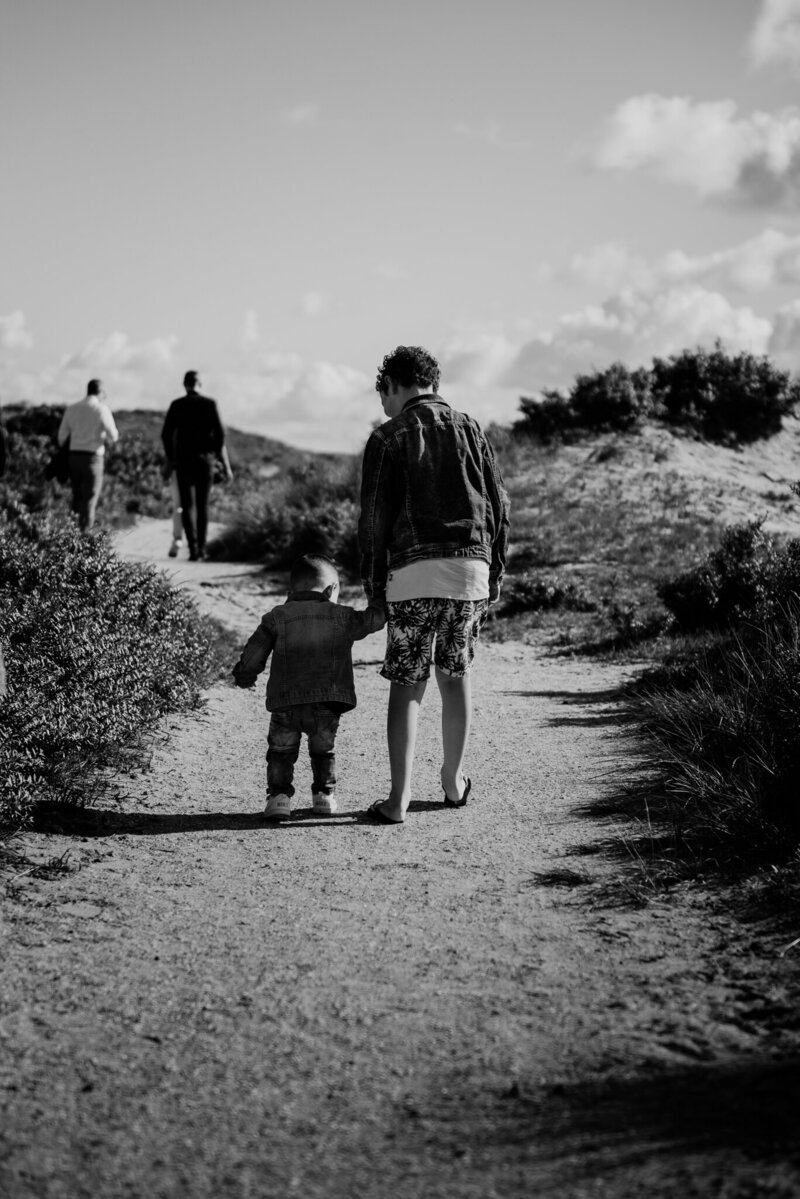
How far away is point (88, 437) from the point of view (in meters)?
15.2

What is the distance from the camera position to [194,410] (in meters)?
14.3

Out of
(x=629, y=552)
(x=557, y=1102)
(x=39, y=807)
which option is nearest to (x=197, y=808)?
(x=39, y=807)

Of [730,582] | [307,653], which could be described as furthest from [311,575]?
[730,582]

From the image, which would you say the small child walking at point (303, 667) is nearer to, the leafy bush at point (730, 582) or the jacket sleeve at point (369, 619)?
the jacket sleeve at point (369, 619)

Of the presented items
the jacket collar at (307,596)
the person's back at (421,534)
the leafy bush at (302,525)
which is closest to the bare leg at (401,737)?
the person's back at (421,534)

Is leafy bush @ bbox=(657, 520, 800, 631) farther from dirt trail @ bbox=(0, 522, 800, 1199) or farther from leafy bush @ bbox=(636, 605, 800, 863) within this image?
dirt trail @ bbox=(0, 522, 800, 1199)

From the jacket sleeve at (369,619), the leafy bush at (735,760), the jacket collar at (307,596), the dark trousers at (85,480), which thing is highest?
the dark trousers at (85,480)

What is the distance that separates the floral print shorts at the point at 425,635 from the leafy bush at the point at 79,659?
175cm

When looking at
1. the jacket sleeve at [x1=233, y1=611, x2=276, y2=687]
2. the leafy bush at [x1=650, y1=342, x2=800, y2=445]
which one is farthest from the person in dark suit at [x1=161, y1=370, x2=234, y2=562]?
the leafy bush at [x1=650, y1=342, x2=800, y2=445]

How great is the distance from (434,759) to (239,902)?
108 inches

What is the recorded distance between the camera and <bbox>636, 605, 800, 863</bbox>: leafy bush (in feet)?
16.9

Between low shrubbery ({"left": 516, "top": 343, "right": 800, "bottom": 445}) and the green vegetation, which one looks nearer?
the green vegetation

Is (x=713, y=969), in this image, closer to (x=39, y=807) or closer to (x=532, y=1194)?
(x=532, y=1194)

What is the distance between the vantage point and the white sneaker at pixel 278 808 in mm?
5973
